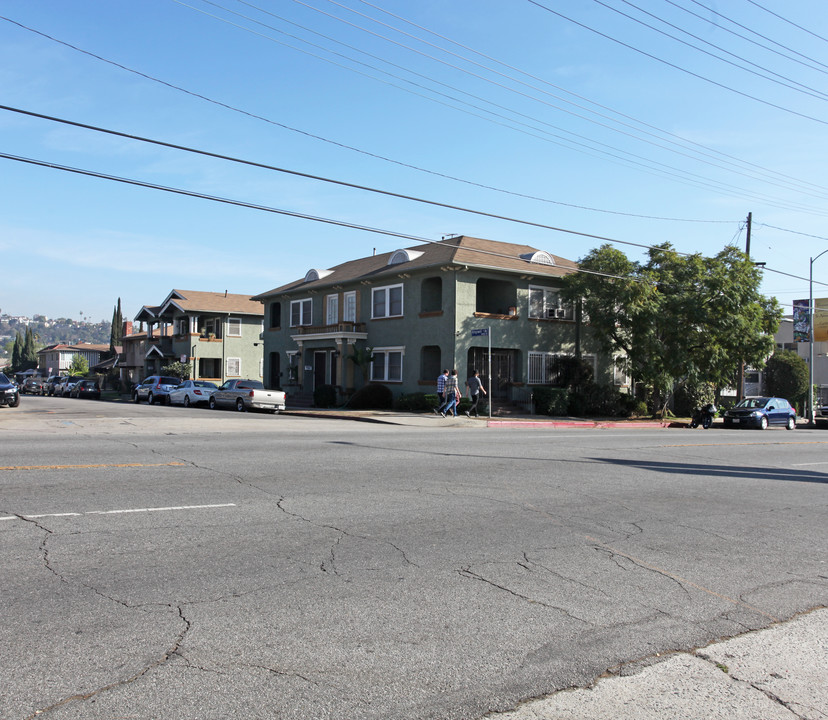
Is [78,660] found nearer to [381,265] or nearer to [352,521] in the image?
[352,521]

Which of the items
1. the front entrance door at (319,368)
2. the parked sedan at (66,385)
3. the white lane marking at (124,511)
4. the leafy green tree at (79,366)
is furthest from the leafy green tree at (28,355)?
the white lane marking at (124,511)

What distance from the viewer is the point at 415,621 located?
15.9 feet

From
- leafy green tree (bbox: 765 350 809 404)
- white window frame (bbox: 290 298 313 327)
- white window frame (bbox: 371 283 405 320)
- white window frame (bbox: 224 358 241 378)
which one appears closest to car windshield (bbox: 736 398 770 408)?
white window frame (bbox: 371 283 405 320)

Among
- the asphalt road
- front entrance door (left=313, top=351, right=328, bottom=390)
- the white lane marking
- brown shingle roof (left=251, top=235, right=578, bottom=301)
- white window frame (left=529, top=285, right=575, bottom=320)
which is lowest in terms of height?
the asphalt road

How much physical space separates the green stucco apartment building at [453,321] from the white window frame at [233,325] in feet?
61.1

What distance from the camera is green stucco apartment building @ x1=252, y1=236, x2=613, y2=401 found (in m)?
31.7

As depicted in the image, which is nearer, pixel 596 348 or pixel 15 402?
pixel 15 402

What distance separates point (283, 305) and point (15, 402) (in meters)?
16.7

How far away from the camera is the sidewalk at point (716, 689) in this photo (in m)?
3.79

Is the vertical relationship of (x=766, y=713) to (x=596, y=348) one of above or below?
below

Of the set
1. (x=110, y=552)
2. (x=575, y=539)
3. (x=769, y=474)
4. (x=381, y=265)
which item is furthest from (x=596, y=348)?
(x=110, y=552)

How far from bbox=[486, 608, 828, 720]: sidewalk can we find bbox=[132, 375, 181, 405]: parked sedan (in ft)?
128

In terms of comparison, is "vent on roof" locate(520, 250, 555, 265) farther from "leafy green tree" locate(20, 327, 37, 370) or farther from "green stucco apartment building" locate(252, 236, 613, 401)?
"leafy green tree" locate(20, 327, 37, 370)

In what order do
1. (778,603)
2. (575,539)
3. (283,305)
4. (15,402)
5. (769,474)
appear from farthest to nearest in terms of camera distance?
(283,305) < (15,402) < (769,474) < (575,539) < (778,603)
